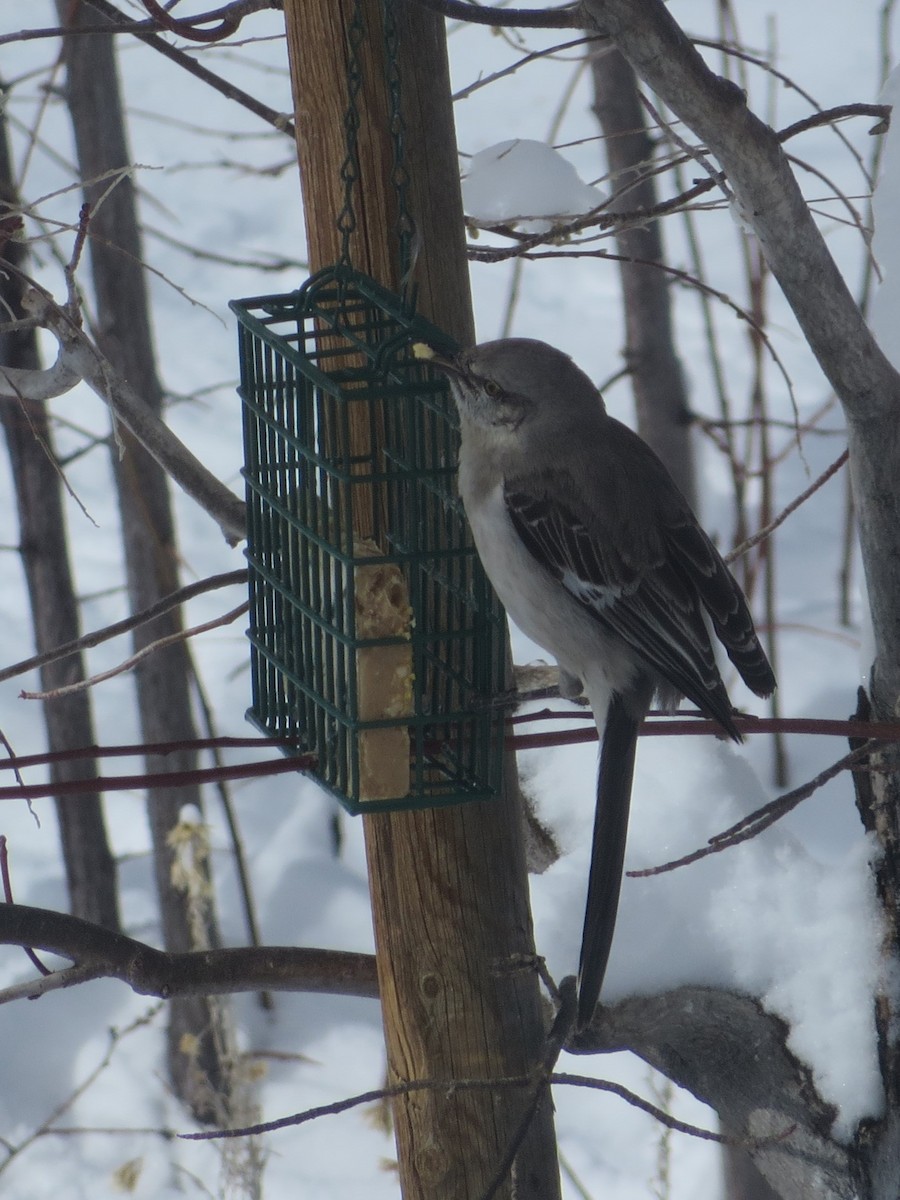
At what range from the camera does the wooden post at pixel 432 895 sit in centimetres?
258

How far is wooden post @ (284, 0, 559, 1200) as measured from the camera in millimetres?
2580

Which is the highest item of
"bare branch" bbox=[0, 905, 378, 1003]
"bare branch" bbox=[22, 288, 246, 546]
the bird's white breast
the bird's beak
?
"bare branch" bbox=[22, 288, 246, 546]

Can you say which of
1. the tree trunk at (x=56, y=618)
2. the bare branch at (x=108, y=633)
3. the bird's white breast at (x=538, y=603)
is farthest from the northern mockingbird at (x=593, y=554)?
the tree trunk at (x=56, y=618)

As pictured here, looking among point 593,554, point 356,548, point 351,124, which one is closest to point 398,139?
point 351,124

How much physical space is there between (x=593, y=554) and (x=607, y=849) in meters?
0.62

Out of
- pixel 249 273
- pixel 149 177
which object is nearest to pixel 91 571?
pixel 249 273

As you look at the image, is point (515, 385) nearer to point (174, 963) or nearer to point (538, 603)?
point (538, 603)

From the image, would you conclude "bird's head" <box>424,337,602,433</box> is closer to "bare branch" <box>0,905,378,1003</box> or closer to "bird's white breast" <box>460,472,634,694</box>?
"bird's white breast" <box>460,472,634,694</box>

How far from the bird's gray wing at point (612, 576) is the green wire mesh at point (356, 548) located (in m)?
0.18

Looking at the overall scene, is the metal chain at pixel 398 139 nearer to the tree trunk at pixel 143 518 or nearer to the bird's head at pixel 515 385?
the bird's head at pixel 515 385

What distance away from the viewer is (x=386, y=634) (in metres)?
2.56

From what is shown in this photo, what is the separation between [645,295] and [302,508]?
2.38 metres

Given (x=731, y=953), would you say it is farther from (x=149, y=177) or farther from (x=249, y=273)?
(x=149, y=177)

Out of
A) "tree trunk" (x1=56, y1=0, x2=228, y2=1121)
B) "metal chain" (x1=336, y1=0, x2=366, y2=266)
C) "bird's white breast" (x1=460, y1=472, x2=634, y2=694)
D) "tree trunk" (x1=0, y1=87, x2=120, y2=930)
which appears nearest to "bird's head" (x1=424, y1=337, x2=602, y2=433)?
"bird's white breast" (x1=460, y1=472, x2=634, y2=694)
